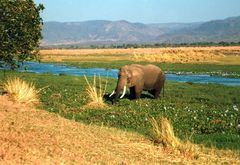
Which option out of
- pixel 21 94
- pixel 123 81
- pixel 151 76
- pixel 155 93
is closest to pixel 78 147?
pixel 21 94

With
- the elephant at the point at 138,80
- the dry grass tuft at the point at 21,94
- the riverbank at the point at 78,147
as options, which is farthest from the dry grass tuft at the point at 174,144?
the elephant at the point at 138,80

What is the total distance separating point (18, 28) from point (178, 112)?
987 cm

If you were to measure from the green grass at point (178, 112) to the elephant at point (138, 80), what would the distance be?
0.73 metres

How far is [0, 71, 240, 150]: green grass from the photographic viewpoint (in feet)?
60.5

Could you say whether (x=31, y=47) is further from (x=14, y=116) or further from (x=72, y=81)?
(x=72, y=81)

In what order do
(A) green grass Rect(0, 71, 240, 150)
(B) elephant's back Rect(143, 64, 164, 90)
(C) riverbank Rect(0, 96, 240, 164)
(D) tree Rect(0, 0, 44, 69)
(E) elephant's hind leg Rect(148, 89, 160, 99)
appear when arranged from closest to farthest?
(C) riverbank Rect(0, 96, 240, 164) → (A) green grass Rect(0, 71, 240, 150) → (D) tree Rect(0, 0, 44, 69) → (B) elephant's back Rect(143, 64, 164, 90) → (E) elephant's hind leg Rect(148, 89, 160, 99)

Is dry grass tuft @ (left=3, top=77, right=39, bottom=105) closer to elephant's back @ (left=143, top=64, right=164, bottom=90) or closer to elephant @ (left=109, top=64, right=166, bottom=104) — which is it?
elephant @ (left=109, top=64, right=166, bottom=104)

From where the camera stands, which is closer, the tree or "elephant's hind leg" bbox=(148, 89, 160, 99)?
the tree

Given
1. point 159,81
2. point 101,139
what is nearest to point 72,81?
point 159,81

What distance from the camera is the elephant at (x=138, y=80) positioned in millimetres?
29297

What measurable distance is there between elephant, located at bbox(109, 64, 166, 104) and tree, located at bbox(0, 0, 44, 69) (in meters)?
5.45

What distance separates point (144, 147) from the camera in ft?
48.3

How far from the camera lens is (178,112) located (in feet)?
76.7

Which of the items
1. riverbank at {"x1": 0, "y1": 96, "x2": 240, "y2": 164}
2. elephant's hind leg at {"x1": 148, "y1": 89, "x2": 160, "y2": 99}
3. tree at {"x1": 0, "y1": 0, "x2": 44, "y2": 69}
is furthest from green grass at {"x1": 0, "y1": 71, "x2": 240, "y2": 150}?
tree at {"x1": 0, "y1": 0, "x2": 44, "y2": 69}
